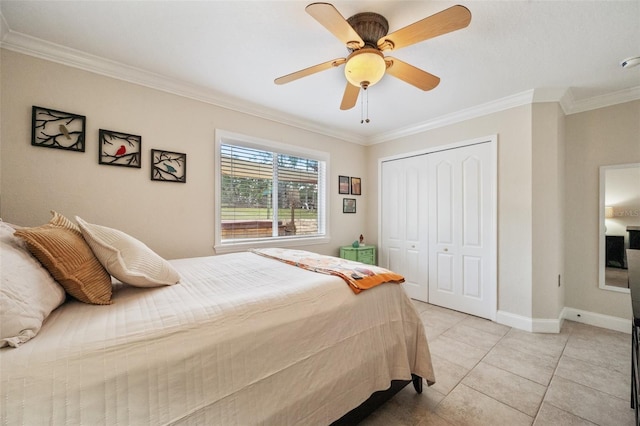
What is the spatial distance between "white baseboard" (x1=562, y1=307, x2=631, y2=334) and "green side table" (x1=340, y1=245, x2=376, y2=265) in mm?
2370

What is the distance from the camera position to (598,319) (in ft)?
9.27

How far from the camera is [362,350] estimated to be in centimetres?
142

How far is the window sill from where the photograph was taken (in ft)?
9.52

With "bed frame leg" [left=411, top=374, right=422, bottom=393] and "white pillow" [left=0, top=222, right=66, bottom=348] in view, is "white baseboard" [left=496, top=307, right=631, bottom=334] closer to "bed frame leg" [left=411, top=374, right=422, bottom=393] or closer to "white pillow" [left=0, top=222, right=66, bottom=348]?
"bed frame leg" [left=411, top=374, right=422, bottom=393]

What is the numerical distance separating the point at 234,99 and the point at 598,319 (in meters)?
4.78

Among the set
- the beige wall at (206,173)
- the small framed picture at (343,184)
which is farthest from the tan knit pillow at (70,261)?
the small framed picture at (343,184)

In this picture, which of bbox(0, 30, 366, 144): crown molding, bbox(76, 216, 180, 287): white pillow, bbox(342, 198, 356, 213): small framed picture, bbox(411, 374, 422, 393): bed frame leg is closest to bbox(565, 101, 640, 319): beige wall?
bbox(411, 374, 422, 393): bed frame leg

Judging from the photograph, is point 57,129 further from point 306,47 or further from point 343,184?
point 343,184

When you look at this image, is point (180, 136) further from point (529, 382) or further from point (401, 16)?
point (529, 382)

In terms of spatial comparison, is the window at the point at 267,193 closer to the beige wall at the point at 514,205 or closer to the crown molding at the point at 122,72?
the crown molding at the point at 122,72

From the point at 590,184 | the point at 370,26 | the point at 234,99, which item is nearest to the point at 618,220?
the point at 590,184

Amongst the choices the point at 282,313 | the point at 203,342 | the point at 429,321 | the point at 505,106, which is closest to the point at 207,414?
the point at 203,342

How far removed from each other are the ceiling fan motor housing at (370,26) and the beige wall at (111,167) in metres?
1.82

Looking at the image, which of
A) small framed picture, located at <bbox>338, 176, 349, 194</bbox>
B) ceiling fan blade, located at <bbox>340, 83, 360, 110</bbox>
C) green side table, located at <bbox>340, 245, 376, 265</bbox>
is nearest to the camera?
ceiling fan blade, located at <bbox>340, 83, 360, 110</bbox>
